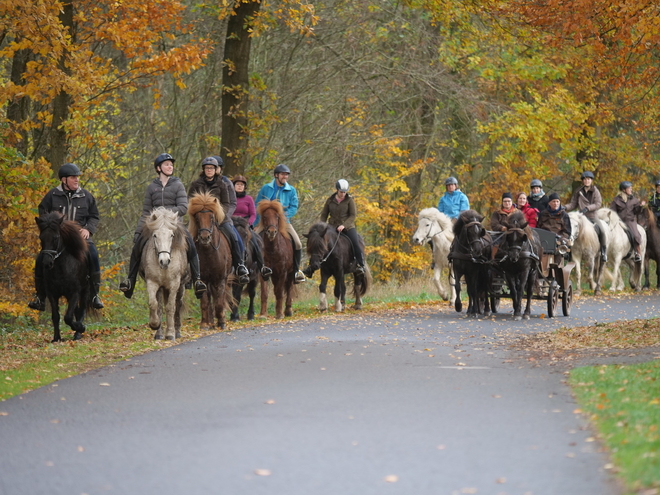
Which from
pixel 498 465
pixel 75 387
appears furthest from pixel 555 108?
pixel 498 465

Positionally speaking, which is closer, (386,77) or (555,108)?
(386,77)

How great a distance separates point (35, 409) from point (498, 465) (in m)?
4.32

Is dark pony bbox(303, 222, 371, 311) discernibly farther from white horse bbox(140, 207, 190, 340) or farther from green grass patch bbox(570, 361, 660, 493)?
green grass patch bbox(570, 361, 660, 493)

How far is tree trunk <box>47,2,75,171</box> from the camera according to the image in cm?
1995

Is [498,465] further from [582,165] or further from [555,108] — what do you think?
[582,165]

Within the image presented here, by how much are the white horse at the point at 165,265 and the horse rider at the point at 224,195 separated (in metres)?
2.24

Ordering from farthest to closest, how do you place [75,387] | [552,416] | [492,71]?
[492,71], [75,387], [552,416]

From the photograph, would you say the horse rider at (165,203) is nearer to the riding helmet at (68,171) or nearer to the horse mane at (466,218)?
the riding helmet at (68,171)

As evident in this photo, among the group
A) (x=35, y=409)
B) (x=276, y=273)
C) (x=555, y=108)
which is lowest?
(x=35, y=409)

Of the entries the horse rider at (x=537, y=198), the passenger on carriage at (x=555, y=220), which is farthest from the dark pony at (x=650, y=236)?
the passenger on carriage at (x=555, y=220)

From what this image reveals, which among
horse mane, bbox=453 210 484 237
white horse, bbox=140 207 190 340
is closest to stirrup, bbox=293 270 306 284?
horse mane, bbox=453 210 484 237

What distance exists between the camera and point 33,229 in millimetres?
19516

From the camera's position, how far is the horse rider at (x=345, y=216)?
A: 2191 cm

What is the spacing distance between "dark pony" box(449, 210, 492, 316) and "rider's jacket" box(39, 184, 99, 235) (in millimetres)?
7004
